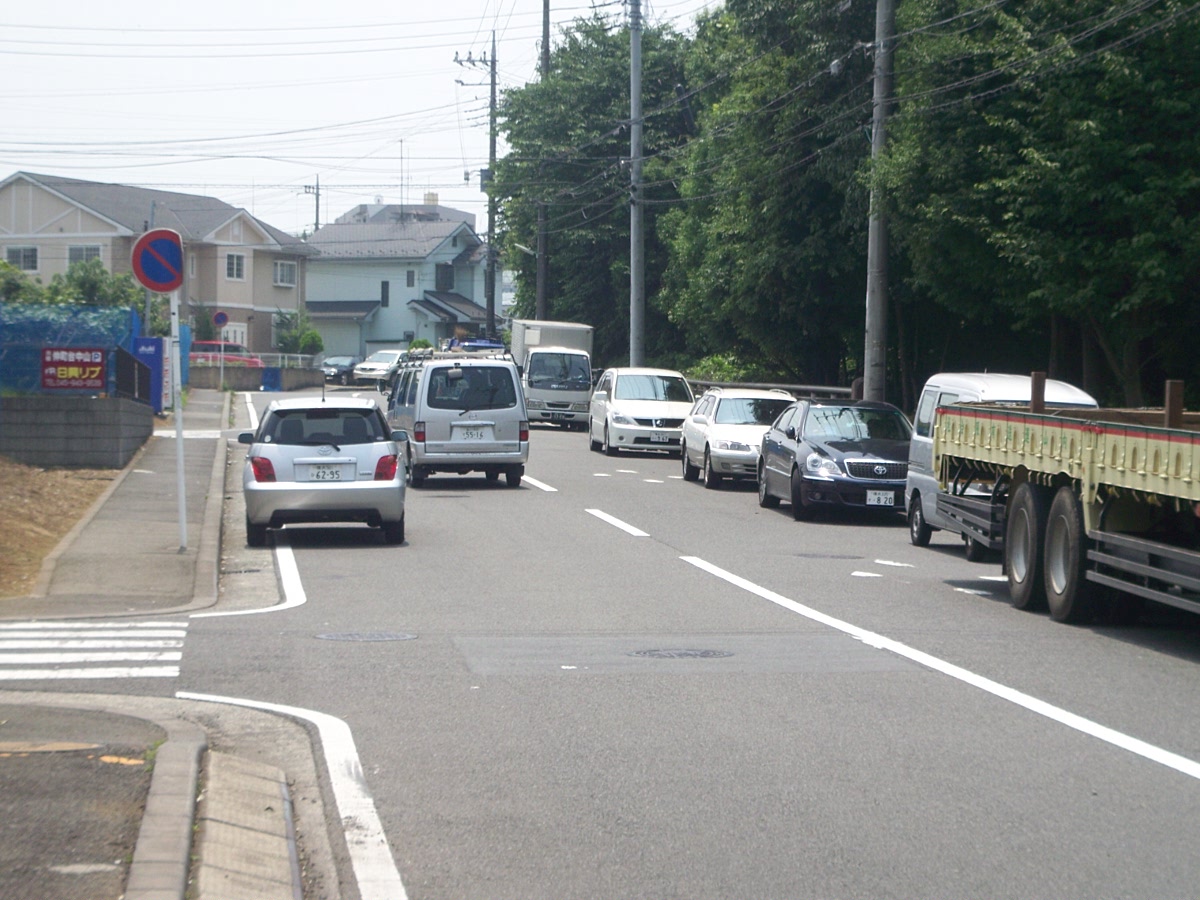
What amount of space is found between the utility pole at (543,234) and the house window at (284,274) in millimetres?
19921

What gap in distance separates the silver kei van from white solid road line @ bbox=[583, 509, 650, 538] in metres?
3.44

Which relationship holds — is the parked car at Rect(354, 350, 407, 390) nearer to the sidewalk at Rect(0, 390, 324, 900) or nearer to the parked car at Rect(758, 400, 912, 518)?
the parked car at Rect(758, 400, 912, 518)

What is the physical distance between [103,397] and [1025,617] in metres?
16.2

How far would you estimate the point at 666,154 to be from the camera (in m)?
52.8

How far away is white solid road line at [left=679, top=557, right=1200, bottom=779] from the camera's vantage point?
24.0ft

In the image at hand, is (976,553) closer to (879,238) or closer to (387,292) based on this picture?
(879,238)

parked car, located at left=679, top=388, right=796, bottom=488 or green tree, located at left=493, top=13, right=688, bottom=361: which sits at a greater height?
green tree, located at left=493, top=13, right=688, bottom=361

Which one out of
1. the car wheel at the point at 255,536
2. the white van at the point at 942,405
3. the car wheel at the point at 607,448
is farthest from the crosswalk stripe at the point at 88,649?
the car wheel at the point at 607,448

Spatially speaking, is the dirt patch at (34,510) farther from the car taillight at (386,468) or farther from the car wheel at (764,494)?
the car wheel at (764,494)

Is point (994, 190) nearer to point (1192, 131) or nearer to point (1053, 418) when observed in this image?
point (1192, 131)

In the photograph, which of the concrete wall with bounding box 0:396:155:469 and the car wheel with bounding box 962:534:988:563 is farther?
the concrete wall with bounding box 0:396:155:469

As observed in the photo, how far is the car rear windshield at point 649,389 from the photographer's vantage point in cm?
3288

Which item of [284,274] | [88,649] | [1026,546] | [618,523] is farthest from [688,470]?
[284,274]

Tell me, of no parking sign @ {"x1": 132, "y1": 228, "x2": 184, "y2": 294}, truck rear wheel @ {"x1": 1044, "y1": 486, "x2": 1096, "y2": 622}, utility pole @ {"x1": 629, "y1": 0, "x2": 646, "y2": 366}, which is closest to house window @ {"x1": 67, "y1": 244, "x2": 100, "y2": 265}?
utility pole @ {"x1": 629, "y1": 0, "x2": 646, "y2": 366}
